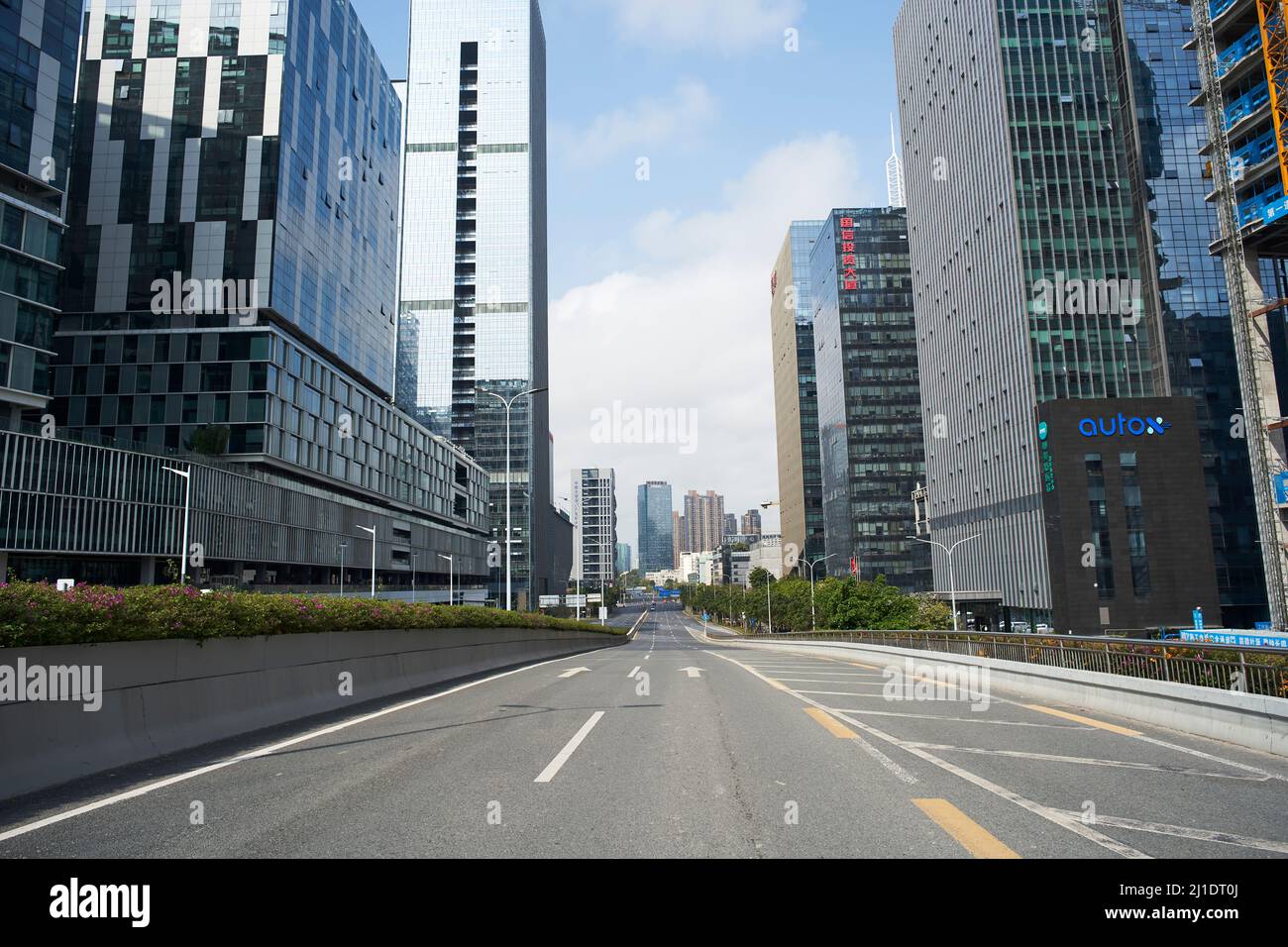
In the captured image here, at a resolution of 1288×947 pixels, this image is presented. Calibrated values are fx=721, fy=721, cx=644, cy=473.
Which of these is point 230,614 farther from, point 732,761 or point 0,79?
point 0,79

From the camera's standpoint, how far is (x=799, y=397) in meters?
163

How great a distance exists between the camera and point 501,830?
18.2ft

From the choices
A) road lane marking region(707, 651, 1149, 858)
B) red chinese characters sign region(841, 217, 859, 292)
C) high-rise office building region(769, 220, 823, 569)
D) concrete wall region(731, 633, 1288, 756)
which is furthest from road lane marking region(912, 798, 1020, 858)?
high-rise office building region(769, 220, 823, 569)

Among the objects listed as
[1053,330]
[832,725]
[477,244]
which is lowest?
[832,725]

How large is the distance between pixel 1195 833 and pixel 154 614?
10755 millimetres

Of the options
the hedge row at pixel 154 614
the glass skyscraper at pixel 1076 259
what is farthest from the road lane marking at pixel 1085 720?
the glass skyscraper at pixel 1076 259

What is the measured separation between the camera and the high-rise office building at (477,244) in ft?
446

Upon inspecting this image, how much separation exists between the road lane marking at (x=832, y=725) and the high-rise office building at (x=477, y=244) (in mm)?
124336

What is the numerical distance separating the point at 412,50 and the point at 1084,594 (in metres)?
152

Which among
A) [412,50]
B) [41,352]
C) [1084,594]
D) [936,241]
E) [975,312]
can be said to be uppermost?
[412,50]

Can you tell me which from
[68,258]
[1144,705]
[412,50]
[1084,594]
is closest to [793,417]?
[1084,594]

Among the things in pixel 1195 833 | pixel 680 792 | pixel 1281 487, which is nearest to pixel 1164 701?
pixel 1195 833

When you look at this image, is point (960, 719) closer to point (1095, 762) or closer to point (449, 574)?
point (1095, 762)

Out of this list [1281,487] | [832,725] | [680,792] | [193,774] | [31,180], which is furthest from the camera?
[31,180]
